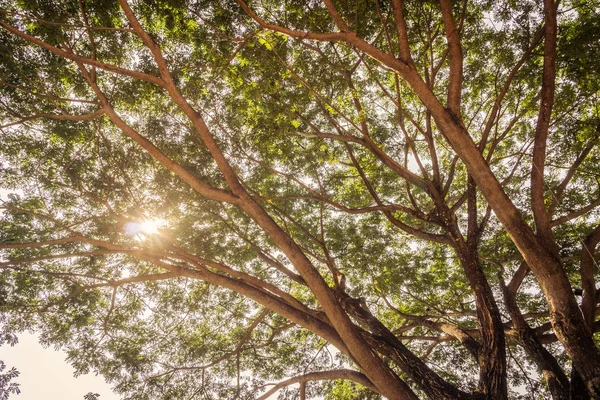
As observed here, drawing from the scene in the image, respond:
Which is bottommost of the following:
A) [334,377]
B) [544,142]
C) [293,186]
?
[334,377]

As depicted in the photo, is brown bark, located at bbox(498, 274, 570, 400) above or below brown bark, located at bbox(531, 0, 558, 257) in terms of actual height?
below

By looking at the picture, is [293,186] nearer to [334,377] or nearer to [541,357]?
[334,377]

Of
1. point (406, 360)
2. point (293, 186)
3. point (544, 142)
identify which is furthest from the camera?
point (293, 186)

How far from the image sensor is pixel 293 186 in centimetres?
779

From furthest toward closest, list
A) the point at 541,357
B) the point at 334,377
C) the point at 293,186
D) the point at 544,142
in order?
the point at 293,186
the point at 334,377
the point at 541,357
the point at 544,142

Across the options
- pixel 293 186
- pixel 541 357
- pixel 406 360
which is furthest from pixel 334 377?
pixel 293 186

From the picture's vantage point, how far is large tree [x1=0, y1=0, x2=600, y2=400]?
432cm

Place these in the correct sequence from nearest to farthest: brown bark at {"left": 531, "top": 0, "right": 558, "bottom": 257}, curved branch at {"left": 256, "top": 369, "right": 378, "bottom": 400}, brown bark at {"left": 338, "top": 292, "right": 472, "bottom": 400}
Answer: brown bark at {"left": 338, "top": 292, "right": 472, "bottom": 400}, brown bark at {"left": 531, "top": 0, "right": 558, "bottom": 257}, curved branch at {"left": 256, "top": 369, "right": 378, "bottom": 400}

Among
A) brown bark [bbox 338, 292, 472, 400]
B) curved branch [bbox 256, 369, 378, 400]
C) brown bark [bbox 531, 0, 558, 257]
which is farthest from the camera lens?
curved branch [bbox 256, 369, 378, 400]

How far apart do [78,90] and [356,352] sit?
621cm

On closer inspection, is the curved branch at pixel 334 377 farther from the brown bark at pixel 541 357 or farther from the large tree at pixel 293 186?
the brown bark at pixel 541 357

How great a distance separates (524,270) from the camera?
18.0 ft

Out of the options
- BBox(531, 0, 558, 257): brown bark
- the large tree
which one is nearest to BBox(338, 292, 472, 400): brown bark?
the large tree

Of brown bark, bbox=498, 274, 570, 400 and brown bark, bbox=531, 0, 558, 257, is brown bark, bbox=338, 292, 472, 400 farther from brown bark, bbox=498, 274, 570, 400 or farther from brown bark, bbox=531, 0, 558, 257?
brown bark, bbox=531, 0, 558, 257
